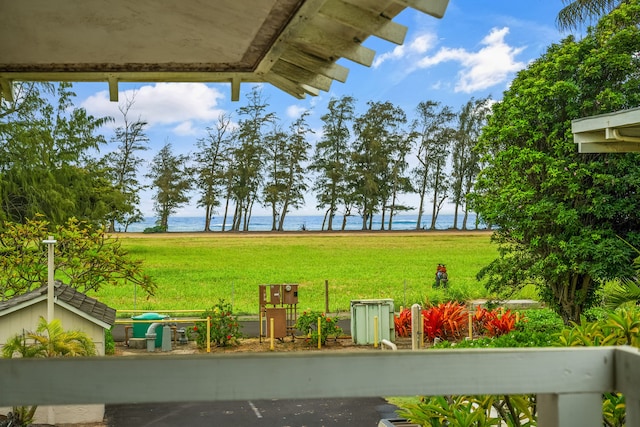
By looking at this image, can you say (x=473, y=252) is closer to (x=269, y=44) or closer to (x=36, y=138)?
(x=36, y=138)

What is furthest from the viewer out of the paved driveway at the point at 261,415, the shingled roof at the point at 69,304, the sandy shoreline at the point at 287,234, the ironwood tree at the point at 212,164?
the ironwood tree at the point at 212,164

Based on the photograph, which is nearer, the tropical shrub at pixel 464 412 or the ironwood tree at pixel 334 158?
the tropical shrub at pixel 464 412

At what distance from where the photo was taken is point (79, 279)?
57.6ft

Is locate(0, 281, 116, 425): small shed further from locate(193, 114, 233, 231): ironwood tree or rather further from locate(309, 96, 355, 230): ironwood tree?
locate(193, 114, 233, 231): ironwood tree

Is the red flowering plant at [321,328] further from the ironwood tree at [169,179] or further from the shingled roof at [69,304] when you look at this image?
the ironwood tree at [169,179]

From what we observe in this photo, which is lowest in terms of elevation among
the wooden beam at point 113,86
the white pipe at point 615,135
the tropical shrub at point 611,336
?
the tropical shrub at point 611,336

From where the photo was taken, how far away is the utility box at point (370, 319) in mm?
15662

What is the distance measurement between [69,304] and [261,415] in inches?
147

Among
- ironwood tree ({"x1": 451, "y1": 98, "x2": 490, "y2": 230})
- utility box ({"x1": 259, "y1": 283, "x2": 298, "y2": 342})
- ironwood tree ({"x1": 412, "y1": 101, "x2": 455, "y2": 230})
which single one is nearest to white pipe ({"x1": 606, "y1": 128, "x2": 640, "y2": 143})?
utility box ({"x1": 259, "y1": 283, "x2": 298, "y2": 342})

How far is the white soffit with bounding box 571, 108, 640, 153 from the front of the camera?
20.8 feet

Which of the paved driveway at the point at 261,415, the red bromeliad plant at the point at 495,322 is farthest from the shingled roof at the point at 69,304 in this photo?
the red bromeliad plant at the point at 495,322

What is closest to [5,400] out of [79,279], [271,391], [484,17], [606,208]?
[271,391]

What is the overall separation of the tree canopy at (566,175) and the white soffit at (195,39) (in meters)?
11.8

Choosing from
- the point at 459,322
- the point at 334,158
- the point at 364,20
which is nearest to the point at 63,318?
the point at 459,322
